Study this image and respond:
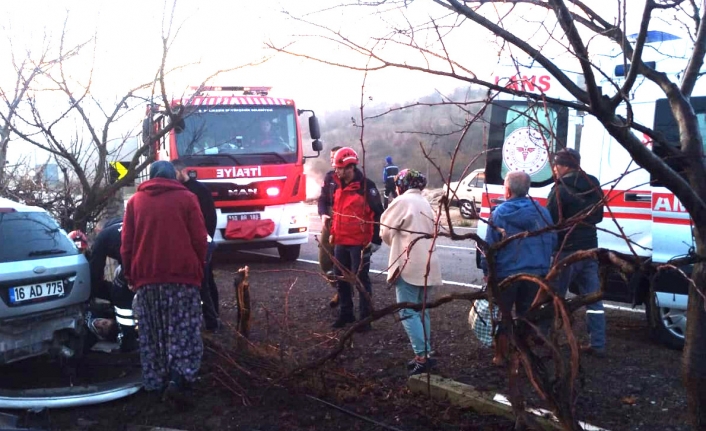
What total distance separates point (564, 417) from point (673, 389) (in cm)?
268

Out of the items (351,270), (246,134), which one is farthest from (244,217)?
(351,270)

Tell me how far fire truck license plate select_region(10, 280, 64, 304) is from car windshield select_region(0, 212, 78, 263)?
24 cm

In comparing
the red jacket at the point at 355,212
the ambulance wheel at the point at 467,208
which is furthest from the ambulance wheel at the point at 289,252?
the ambulance wheel at the point at 467,208

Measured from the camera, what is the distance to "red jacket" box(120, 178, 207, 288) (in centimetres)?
499

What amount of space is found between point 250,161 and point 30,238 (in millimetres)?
6306

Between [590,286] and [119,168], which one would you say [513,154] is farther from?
[119,168]

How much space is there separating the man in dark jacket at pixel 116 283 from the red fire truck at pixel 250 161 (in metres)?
5.29

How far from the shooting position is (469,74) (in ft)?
10.4

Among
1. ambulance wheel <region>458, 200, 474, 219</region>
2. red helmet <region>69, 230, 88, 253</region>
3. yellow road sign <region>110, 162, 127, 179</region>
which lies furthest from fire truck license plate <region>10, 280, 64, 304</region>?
ambulance wheel <region>458, 200, 474, 219</region>

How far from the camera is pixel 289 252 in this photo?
12.7 meters

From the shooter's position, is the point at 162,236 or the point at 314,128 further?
the point at 314,128

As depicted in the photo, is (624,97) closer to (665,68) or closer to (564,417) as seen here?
(564,417)

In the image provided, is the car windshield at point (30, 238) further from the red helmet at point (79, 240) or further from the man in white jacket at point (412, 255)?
the man in white jacket at point (412, 255)

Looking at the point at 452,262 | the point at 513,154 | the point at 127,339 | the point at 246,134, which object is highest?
the point at 246,134
